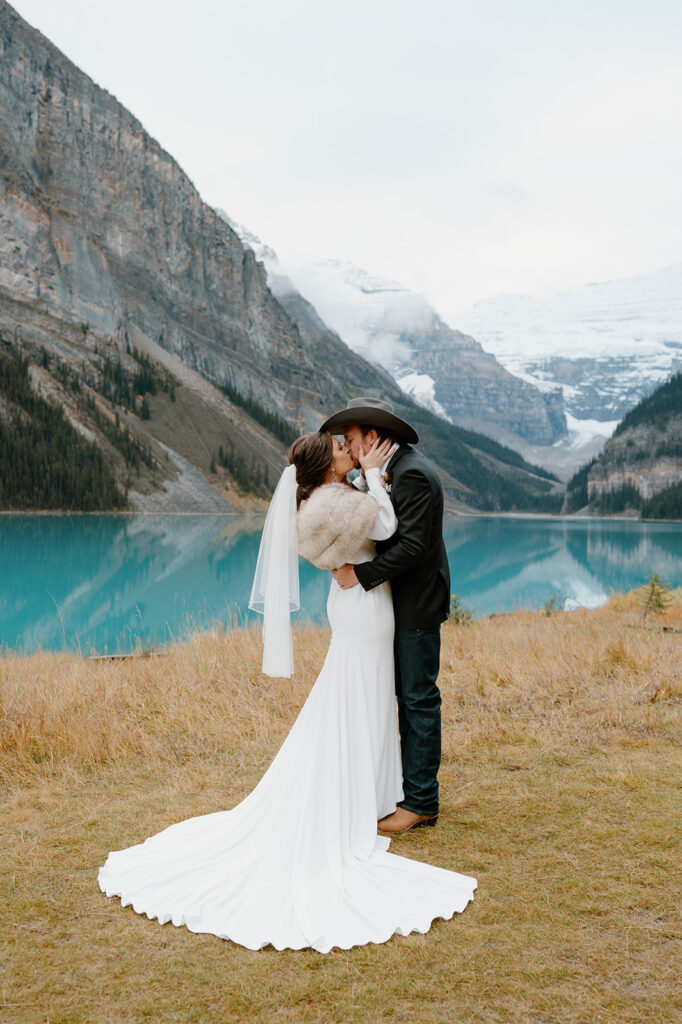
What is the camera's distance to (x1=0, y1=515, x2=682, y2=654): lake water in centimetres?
1912

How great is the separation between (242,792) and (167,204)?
443ft

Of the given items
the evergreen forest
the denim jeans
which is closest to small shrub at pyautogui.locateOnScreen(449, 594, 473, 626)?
the denim jeans

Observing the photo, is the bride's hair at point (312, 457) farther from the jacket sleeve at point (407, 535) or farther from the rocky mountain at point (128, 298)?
the rocky mountain at point (128, 298)

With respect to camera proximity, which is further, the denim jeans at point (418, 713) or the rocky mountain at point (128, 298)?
the rocky mountain at point (128, 298)

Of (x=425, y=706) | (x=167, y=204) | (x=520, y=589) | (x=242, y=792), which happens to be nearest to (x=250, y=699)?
(x=242, y=792)

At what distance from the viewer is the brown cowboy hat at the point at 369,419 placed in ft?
14.5

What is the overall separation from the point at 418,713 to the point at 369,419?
1798mm

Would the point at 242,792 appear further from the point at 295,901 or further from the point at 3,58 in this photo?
the point at 3,58

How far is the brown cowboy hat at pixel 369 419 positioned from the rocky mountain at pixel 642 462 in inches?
5816

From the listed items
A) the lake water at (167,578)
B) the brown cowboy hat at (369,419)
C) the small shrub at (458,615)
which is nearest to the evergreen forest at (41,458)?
the lake water at (167,578)

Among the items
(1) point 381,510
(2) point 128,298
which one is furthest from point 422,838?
(2) point 128,298

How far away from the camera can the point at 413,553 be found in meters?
4.34

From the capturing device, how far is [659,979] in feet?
10.1

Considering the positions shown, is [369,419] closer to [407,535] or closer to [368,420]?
[368,420]
